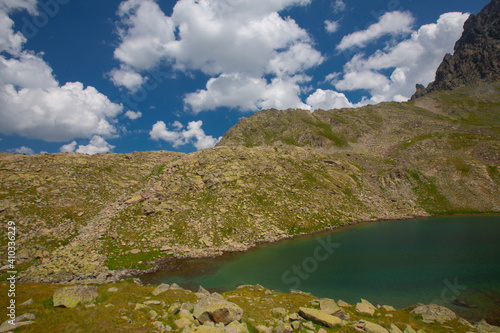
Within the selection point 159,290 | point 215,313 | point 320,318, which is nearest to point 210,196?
point 159,290

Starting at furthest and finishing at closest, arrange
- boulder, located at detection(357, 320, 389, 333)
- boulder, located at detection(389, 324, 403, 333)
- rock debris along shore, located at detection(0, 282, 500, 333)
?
boulder, located at detection(389, 324, 403, 333)
boulder, located at detection(357, 320, 389, 333)
rock debris along shore, located at detection(0, 282, 500, 333)

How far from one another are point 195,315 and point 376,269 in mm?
32898

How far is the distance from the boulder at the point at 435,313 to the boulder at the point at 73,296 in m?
29.3

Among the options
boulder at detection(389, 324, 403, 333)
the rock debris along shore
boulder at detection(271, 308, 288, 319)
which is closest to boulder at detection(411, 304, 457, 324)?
the rock debris along shore

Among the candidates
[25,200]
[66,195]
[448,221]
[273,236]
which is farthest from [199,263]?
[448,221]

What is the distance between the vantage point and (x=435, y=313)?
21.2m

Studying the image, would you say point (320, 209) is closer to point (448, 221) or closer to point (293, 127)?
point (448, 221)

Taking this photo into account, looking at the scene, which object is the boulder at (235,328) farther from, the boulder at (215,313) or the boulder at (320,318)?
the boulder at (320,318)

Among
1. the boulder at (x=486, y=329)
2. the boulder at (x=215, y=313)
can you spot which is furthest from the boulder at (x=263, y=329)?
the boulder at (x=486, y=329)

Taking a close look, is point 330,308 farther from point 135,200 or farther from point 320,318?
point 135,200

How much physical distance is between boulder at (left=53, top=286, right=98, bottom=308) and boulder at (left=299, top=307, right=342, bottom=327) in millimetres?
16917

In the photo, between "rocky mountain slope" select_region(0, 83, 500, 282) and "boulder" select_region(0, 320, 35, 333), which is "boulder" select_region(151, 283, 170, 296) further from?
"rocky mountain slope" select_region(0, 83, 500, 282)

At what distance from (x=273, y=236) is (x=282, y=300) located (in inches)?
1165

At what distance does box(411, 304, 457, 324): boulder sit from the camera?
66.8ft
